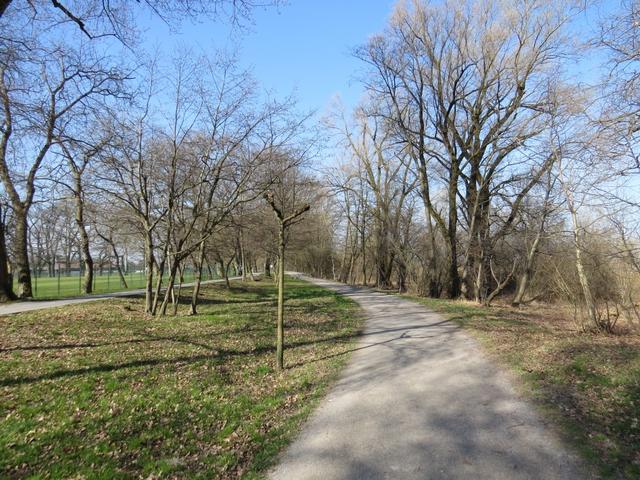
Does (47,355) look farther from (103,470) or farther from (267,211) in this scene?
(267,211)

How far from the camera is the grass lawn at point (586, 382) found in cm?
417

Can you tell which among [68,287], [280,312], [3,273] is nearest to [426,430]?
[280,312]

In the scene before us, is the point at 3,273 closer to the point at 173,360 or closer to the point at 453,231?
the point at 173,360

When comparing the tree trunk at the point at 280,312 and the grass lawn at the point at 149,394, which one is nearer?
the grass lawn at the point at 149,394

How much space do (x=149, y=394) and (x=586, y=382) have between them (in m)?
6.91

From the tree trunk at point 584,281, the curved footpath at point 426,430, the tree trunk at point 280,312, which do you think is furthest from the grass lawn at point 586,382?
the tree trunk at point 280,312

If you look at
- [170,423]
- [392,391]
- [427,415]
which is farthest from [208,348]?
[427,415]

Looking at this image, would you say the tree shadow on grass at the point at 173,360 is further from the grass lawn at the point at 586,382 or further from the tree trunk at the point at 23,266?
the tree trunk at the point at 23,266

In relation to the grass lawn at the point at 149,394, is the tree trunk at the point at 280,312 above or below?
above

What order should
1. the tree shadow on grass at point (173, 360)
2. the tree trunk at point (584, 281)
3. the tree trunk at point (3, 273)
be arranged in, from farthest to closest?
the tree trunk at point (3, 273), the tree trunk at point (584, 281), the tree shadow on grass at point (173, 360)

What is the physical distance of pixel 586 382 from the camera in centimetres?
604

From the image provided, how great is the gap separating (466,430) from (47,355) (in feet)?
25.6

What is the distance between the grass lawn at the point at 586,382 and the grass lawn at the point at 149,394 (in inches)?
129

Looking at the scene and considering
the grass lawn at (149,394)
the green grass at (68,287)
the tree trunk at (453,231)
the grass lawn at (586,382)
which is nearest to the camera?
the grass lawn at (586,382)
